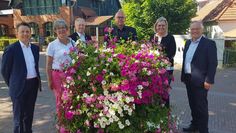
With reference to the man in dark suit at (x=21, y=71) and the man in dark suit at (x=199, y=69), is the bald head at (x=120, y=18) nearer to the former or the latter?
the man in dark suit at (x=199, y=69)

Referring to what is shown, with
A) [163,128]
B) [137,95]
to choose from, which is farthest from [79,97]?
[163,128]

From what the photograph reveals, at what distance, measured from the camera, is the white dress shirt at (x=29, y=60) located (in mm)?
4199

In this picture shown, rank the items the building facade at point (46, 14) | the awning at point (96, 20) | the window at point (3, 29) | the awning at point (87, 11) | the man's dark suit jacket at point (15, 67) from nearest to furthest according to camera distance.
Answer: the man's dark suit jacket at point (15, 67) < the building facade at point (46, 14) < the awning at point (96, 20) < the awning at point (87, 11) < the window at point (3, 29)

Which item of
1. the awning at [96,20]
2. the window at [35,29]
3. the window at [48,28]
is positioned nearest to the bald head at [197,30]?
the awning at [96,20]

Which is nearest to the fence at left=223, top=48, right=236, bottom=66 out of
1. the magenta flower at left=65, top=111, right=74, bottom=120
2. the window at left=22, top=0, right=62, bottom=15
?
the magenta flower at left=65, top=111, right=74, bottom=120

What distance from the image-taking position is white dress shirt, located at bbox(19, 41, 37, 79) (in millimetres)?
4199

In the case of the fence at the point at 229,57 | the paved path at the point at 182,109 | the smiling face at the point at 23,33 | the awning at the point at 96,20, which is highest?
the awning at the point at 96,20

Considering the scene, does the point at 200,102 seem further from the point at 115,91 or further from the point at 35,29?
the point at 35,29

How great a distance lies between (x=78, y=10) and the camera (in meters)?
30.0

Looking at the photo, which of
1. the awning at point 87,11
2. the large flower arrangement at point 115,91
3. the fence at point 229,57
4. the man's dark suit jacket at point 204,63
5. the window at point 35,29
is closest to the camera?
the large flower arrangement at point 115,91

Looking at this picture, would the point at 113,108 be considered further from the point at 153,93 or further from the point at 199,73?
the point at 199,73

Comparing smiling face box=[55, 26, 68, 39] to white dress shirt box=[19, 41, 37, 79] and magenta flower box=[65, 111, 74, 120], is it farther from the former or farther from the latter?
magenta flower box=[65, 111, 74, 120]

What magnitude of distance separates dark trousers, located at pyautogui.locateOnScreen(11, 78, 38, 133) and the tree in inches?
604

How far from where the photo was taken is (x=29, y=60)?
4.23 m
